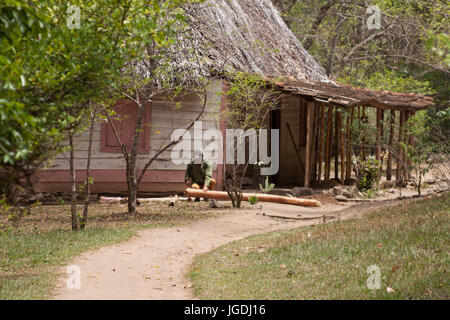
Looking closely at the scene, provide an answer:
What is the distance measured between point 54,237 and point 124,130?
6.31m

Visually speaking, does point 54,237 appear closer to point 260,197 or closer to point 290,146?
point 260,197

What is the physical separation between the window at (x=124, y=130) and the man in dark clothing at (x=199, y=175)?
1.61 metres

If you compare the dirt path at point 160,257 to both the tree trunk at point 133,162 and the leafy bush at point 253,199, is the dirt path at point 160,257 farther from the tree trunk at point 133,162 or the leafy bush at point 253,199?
the tree trunk at point 133,162

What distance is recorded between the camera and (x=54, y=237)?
922 centimetres

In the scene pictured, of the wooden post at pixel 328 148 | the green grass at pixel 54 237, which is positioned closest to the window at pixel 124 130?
the green grass at pixel 54 237

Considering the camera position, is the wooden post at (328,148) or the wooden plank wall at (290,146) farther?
the wooden plank wall at (290,146)

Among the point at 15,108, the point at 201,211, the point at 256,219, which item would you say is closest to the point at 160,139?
the point at 201,211

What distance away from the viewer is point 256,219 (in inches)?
473

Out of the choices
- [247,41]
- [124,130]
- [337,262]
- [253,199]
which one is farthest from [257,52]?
[337,262]

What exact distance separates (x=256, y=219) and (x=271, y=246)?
10.7 feet

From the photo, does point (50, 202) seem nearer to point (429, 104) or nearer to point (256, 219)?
point (256, 219)

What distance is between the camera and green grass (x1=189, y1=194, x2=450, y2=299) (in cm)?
611

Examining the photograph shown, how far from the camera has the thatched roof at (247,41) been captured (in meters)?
14.7

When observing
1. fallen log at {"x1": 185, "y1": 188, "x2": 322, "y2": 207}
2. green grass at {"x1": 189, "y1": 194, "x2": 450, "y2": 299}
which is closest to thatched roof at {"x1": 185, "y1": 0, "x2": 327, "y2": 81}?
fallen log at {"x1": 185, "y1": 188, "x2": 322, "y2": 207}
